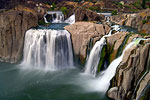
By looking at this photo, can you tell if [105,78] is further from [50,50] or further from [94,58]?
[50,50]

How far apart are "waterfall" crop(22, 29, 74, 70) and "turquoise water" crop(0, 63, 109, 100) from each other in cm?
156

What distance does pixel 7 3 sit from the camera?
66688 mm

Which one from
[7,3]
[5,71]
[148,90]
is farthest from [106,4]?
[148,90]

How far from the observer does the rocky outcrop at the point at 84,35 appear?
26422 mm

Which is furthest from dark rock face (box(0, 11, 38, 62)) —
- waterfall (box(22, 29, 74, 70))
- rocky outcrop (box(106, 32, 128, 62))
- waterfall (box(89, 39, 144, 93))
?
waterfall (box(89, 39, 144, 93))

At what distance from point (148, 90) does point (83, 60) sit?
12682 millimetres

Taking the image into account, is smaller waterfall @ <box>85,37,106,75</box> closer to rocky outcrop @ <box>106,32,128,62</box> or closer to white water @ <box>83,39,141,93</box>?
rocky outcrop @ <box>106,32,128,62</box>

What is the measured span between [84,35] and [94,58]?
14.3ft

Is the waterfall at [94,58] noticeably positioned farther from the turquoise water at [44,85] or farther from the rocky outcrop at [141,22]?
the rocky outcrop at [141,22]

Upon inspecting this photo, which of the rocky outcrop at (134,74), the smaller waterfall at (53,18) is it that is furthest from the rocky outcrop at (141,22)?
the smaller waterfall at (53,18)

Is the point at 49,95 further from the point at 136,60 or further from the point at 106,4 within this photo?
the point at 106,4

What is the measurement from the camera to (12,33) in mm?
29812

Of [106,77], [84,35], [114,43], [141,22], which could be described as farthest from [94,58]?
[141,22]

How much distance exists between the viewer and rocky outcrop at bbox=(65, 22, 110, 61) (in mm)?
26422
